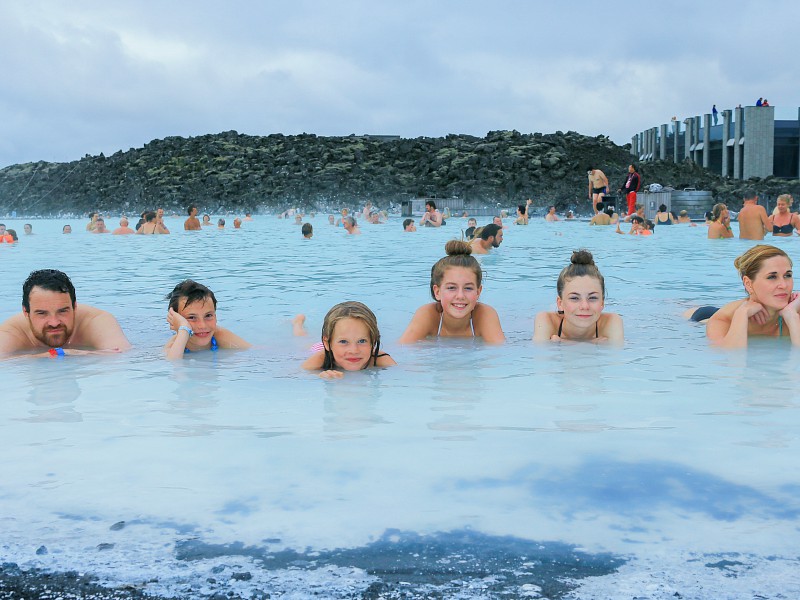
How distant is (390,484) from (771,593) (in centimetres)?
135

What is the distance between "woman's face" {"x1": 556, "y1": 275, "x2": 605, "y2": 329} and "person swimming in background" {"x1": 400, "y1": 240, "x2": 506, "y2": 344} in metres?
0.58

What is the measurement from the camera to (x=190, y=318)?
5.77m

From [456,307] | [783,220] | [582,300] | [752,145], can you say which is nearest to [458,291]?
[456,307]

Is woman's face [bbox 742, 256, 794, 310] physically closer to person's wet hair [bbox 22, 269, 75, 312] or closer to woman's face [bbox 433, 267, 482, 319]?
woman's face [bbox 433, 267, 482, 319]

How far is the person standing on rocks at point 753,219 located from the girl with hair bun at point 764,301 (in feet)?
36.3

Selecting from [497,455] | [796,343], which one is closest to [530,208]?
[796,343]

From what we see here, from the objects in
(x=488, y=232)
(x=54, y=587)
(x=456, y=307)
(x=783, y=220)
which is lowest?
(x=54, y=587)

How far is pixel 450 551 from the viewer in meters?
2.51

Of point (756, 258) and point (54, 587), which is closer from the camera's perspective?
point (54, 587)

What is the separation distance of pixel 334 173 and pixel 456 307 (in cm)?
4384

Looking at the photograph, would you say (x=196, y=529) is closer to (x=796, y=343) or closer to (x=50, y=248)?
(x=796, y=343)

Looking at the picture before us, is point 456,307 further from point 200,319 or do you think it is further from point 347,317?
point 200,319

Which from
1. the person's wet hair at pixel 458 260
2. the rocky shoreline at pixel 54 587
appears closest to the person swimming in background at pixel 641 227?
the person's wet hair at pixel 458 260

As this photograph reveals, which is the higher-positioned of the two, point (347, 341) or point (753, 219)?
point (753, 219)
